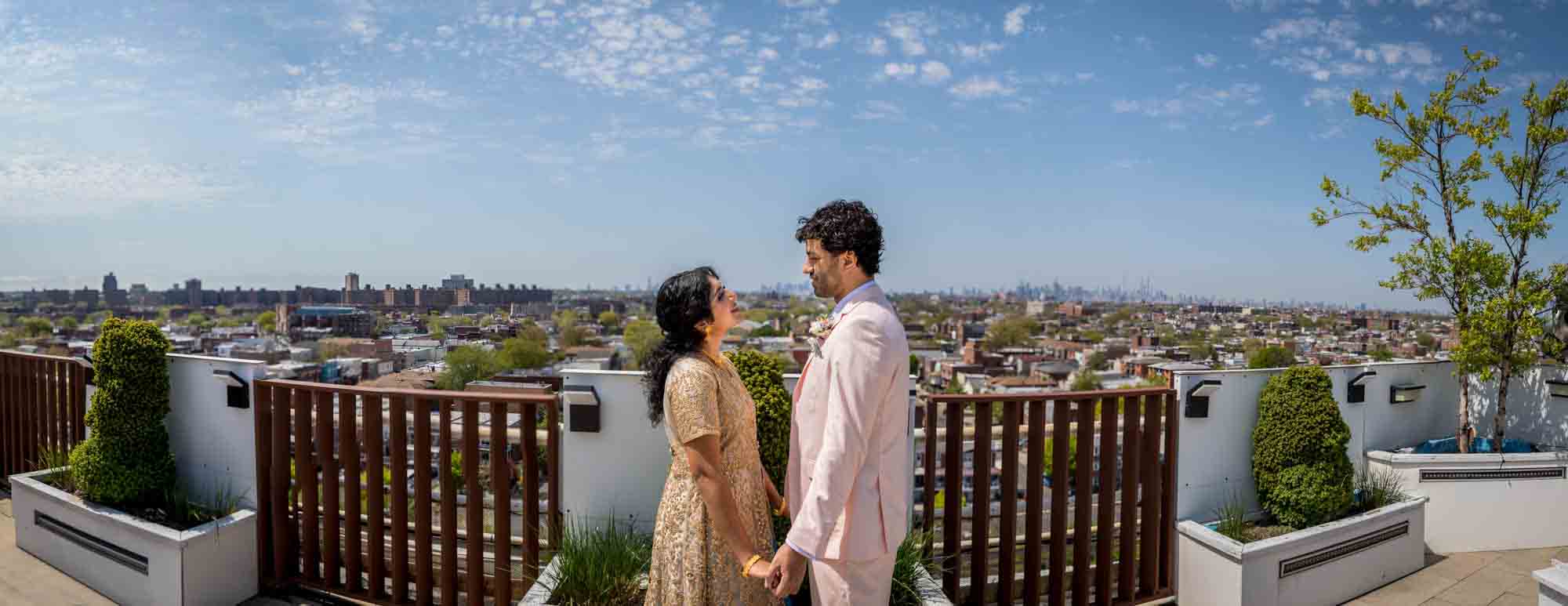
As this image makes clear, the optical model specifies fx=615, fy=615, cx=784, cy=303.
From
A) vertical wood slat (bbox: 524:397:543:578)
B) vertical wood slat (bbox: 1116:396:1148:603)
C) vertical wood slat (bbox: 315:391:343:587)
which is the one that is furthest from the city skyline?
vertical wood slat (bbox: 315:391:343:587)

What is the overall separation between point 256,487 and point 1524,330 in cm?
718

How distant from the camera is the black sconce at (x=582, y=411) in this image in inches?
93.2

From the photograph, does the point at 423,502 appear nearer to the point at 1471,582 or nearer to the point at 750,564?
the point at 750,564

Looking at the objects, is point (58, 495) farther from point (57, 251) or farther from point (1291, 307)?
point (1291, 307)

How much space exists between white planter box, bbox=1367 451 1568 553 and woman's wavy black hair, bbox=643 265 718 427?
443cm

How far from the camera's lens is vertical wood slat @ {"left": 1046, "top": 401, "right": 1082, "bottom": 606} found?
2.74 m

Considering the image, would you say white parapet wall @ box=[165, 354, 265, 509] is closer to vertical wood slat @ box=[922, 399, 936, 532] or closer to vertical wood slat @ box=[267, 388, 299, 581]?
vertical wood slat @ box=[267, 388, 299, 581]

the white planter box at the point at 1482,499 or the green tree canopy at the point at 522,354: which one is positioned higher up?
the green tree canopy at the point at 522,354

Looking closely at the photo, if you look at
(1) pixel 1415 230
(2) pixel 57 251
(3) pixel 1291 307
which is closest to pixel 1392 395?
(1) pixel 1415 230

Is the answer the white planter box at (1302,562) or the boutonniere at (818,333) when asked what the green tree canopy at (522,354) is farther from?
the white planter box at (1302,562)

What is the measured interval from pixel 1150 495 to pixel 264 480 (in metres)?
4.14

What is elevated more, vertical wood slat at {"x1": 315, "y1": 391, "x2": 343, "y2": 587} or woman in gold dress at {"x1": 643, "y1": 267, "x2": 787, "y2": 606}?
woman in gold dress at {"x1": 643, "y1": 267, "x2": 787, "y2": 606}

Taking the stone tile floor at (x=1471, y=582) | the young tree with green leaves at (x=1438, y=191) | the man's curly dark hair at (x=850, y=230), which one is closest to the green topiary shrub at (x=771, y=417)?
the man's curly dark hair at (x=850, y=230)

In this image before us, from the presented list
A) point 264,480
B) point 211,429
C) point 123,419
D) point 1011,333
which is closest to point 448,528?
point 264,480
